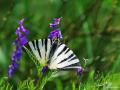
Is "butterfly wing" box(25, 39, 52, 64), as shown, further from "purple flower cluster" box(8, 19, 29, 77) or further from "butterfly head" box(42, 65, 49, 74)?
"purple flower cluster" box(8, 19, 29, 77)

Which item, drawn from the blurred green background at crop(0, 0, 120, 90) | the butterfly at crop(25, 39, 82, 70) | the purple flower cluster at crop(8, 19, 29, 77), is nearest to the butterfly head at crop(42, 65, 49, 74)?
the butterfly at crop(25, 39, 82, 70)

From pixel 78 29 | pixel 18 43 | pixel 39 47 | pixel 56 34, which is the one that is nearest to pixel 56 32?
pixel 56 34

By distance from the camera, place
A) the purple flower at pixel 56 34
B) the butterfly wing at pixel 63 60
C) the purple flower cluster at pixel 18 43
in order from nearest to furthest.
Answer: the butterfly wing at pixel 63 60
the purple flower at pixel 56 34
the purple flower cluster at pixel 18 43

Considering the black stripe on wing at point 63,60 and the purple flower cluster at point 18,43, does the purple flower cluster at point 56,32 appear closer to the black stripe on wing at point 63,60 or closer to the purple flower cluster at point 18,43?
the black stripe on wing at point 63,60

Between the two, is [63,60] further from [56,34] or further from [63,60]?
[56,34]

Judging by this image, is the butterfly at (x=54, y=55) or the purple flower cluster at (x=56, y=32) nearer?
the butterfly at (x=54, y=55)

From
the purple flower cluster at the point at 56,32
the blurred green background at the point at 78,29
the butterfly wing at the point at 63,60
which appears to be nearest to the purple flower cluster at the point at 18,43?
the purple flower cluster at the point at 56,32

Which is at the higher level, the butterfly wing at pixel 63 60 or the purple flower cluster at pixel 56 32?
the purple flower cluster at pixel 56 32
